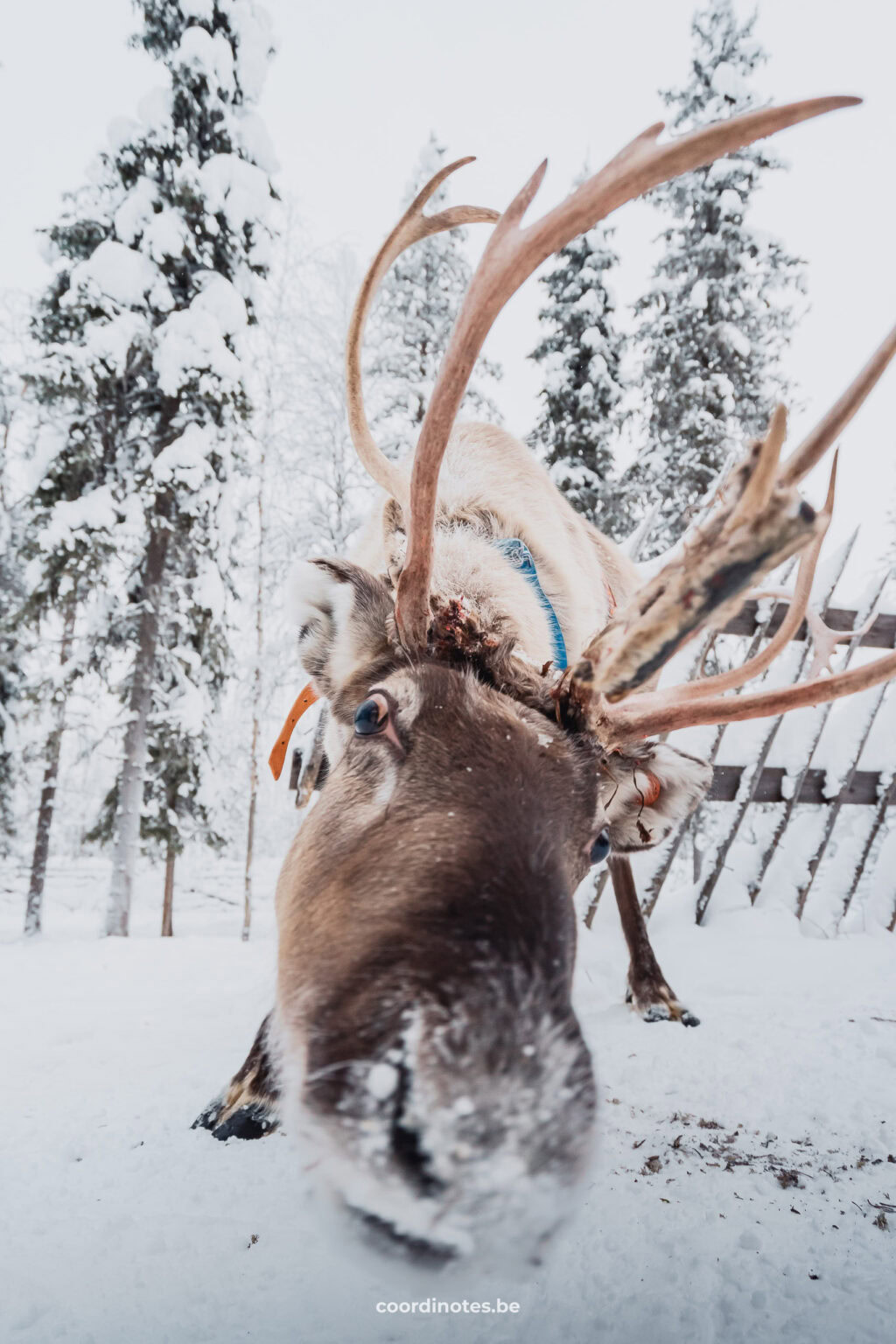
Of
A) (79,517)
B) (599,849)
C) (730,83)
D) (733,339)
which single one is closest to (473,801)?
(599,849)

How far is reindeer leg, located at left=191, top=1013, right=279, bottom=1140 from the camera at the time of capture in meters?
2.18

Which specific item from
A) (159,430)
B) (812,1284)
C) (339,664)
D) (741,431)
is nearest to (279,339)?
Result: (159,430)

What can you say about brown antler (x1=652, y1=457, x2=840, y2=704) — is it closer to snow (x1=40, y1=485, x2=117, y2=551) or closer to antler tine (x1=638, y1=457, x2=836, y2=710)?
antler tine (x1=638, y1=457, x2=836, y2=710)

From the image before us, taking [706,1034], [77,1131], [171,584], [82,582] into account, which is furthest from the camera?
[171,584]

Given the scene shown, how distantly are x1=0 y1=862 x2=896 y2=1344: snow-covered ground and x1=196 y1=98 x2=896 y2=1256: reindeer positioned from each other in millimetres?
171

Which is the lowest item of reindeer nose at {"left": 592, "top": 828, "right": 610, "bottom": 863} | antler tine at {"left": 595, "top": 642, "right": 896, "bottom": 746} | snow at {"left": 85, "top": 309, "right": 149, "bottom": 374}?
reindeer nose at {"left": 592, "top": 828, "right": 610, "bottom": 863}

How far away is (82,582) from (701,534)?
9718 millimetres

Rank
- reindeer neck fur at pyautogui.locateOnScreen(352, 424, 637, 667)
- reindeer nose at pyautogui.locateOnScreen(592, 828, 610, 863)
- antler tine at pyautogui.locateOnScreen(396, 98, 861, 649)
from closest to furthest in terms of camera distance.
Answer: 1. antler tine at pyautogui.locateOnScreen(396, 98, 861, 649)
2. reindeer nose at pyautogui.locateOnScreen(592, 828, 610, 863)
3. reindeer neck fur at pyautogui.locateOnScreen(352, 424, 637, 667)

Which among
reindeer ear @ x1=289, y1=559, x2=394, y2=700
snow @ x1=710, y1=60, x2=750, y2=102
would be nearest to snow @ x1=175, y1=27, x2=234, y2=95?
snow @ x1=710, y1=60, x2=750, y2=102

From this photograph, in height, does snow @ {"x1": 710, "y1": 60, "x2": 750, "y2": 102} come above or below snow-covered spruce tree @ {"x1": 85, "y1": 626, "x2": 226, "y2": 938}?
above

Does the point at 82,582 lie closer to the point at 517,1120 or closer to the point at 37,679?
the point at 37,679

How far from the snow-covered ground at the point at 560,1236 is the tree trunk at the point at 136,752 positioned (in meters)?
6.24

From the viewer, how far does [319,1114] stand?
1.13 meters

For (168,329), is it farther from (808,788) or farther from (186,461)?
(808,788)
